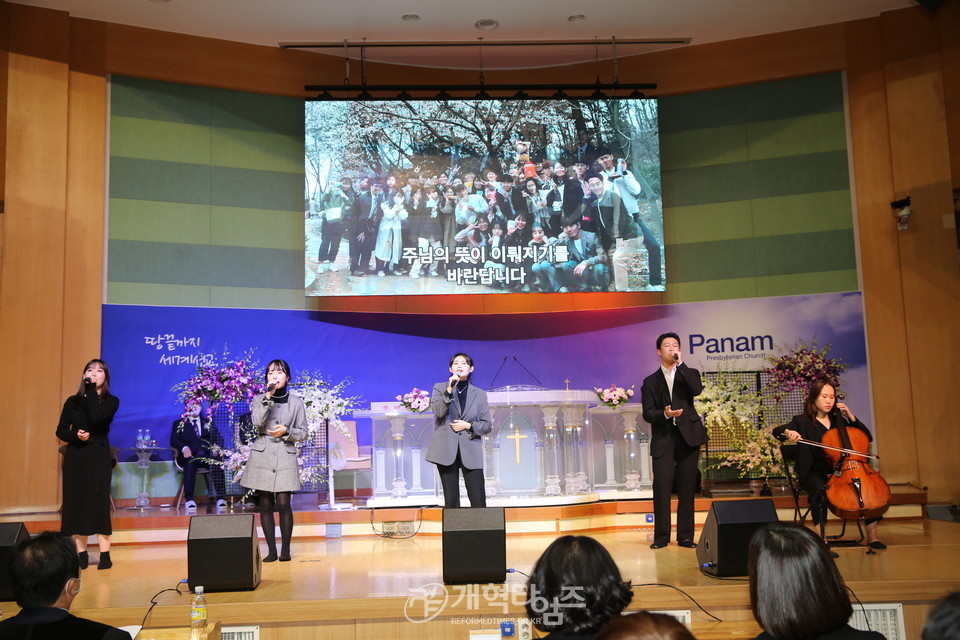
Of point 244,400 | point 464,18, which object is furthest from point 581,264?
point 244,400

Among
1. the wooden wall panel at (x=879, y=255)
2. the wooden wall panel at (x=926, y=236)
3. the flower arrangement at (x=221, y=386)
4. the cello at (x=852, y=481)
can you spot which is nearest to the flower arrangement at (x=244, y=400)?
the flower arrangement at (x=221, y=386)

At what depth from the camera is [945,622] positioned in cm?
136

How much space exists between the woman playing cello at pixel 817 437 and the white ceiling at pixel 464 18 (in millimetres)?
4870

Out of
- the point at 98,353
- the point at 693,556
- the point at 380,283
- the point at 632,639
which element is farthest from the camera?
the point at 380,283

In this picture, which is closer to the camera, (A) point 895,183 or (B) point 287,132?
(A) point 895,183

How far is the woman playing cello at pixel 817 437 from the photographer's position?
18.5ft

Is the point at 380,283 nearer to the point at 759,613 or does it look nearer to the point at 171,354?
the point at 171,354

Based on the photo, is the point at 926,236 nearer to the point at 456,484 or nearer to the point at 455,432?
the point at 455,432

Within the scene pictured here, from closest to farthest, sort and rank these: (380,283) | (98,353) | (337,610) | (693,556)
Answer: (337,610) → (693,556) → (98,353) → (380,283)

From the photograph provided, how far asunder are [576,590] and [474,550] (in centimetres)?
244

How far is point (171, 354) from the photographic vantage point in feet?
28.5

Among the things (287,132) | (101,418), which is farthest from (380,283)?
(101,418)

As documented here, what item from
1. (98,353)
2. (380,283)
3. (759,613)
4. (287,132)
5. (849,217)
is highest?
(287,132)

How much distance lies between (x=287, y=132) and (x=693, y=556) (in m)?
6.74
